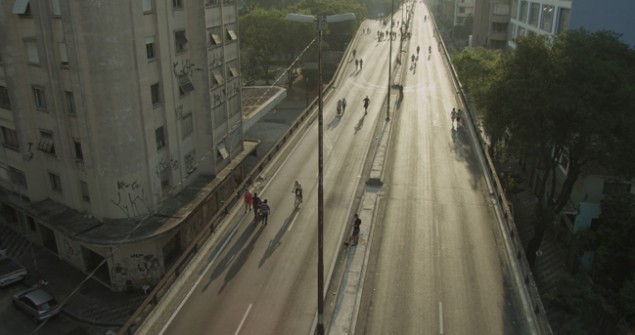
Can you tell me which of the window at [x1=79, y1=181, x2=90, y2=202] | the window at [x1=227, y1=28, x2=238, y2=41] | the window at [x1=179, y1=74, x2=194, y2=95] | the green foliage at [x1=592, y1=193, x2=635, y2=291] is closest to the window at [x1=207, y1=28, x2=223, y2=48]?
the window at [x1=227, y1=28, x2=238, y2=41]

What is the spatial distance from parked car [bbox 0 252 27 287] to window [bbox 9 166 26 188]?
5.84 m

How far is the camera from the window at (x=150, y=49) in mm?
36594

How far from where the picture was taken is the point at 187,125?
142ft

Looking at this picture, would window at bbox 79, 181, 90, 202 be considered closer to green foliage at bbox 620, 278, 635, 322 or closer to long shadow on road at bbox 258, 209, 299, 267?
long shadow on road at bbox 258, 209, 299, 267

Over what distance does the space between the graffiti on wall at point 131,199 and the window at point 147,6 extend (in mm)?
11748

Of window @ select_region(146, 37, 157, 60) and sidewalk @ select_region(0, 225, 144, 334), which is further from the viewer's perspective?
window @ select_region(146, 37, 157, 60)

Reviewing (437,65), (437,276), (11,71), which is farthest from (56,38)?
(437,65)

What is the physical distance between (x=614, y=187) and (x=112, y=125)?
3727cm

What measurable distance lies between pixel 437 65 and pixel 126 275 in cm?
6599

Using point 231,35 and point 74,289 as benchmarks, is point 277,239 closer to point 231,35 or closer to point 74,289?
point 74,289

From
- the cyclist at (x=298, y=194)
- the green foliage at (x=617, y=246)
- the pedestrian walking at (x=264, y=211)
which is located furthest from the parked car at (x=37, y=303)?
the green foliage at (x=617, y=246)

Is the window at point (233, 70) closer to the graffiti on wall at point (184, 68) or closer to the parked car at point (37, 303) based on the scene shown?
the graffiti on wall at point (184, 68)

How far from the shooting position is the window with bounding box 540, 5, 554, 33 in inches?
2574

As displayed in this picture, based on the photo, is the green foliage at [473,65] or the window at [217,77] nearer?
the window at [217,77]
